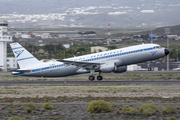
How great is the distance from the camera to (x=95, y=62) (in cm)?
4553

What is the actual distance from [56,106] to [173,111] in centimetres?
867

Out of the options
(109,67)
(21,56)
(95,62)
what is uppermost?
(21,56)

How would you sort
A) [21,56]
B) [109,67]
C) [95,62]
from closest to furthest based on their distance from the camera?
1. [109,67]
2. [95,62]
3. [21,56]

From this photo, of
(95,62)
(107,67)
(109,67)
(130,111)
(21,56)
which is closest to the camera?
(130,111)

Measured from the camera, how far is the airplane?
44.2m

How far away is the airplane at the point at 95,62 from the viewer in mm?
44156

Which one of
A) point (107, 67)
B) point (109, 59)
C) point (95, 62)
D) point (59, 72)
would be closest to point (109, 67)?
point (107, 67)

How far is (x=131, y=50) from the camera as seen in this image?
44312mm

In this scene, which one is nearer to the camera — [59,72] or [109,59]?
[109,59]

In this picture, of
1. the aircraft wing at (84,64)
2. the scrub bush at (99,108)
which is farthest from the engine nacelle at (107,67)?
the scrub bush at (99,108)

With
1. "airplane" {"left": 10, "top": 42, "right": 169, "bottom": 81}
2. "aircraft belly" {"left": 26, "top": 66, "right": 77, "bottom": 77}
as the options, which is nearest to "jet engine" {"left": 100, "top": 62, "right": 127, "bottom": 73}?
"airplane" {"left": 10, "top": 42, "right": 169, "bottom": 81}

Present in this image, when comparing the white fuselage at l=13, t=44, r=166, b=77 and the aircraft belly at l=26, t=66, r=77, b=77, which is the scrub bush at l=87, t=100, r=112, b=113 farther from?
the aircraft belly at l=26, t=66, r=77, b=77

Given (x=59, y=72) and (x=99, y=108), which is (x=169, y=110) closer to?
(x=99, y=108)

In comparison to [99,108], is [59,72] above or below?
above
